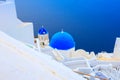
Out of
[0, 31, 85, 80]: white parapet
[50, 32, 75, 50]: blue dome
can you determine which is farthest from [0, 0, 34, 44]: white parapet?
[0, 31, 85, 80]: white parapet

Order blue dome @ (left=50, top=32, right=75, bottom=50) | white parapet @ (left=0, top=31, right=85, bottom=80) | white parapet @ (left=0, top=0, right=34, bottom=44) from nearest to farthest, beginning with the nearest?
white parapet @ (left=0, top=31, right=85, bottom=80)
white parapet @ (left=0, top=0, right=34, bottom=44)
blue dome @ (left=50, top=32, right=75, bottom=50)

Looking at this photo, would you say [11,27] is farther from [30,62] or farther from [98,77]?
[30,62]

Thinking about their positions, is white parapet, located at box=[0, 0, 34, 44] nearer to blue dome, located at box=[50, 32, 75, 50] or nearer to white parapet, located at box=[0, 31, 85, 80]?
blue dome, located at box=[50, 32, 75, 50]

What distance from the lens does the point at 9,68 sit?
0.45 m

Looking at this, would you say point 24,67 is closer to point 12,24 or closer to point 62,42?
point 12,24

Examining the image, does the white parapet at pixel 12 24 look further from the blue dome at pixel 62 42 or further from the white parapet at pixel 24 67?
the white parapet at pixel 24 67

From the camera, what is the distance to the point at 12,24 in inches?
83.7

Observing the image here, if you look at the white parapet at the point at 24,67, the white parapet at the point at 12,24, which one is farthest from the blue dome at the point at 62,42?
the white parapet at the point at 24,67

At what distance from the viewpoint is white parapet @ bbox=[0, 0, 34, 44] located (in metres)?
2.00

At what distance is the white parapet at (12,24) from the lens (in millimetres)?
1996

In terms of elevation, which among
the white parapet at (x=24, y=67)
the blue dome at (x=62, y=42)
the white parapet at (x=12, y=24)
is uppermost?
the white parapet at (x=24, y=67)

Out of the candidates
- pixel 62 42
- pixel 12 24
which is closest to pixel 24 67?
pixel 12 24

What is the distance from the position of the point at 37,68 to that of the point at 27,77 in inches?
1.5

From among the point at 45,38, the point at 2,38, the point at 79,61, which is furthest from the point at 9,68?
the point at 45,38
